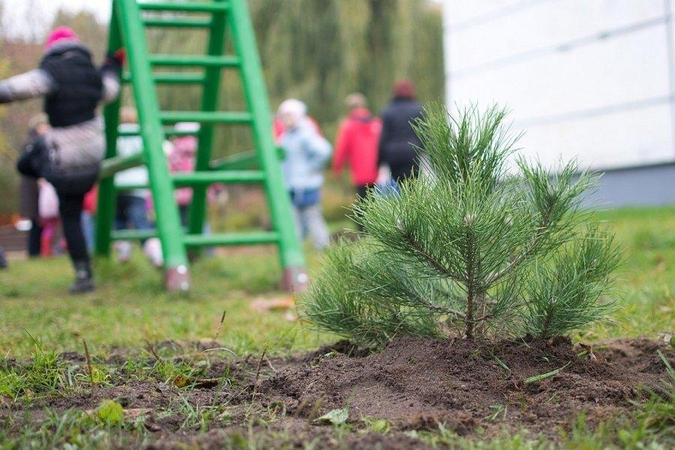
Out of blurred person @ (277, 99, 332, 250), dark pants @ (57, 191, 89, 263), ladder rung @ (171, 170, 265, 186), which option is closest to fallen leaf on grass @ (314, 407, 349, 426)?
ladder rung @ (171, 170, 265, 186)

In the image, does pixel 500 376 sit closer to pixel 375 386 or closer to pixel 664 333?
pixel 375 386

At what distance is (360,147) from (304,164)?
1.29m

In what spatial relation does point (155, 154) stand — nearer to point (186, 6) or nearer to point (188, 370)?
point (186, 6)

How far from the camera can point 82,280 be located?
192 inches

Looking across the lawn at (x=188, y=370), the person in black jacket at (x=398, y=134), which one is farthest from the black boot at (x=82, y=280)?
the person in black jacket at (x=398, y=134)

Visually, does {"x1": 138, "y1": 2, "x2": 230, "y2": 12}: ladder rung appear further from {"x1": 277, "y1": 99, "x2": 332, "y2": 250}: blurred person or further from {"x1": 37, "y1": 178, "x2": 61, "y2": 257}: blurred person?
{"x1": 37, "y1": 178, "x2": 61, "y2": 257}: blurred person

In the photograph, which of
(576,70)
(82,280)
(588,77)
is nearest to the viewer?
(82,280)

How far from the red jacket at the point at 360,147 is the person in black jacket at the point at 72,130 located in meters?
4.60

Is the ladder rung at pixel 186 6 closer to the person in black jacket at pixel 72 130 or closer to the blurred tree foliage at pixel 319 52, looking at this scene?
the person in black jacket at pixel 72 130

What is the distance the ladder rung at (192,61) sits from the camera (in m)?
4.80

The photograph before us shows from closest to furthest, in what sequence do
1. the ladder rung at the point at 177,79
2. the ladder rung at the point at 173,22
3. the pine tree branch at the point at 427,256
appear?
the pine tree branch at the point at 427,256 < the ladder rung at the point at 173,22 < the ladder rung at the point at 177,79

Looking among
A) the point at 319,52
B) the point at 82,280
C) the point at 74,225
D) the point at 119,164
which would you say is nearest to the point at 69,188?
the point at 74,225

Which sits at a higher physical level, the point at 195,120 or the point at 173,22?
the point at 173,22

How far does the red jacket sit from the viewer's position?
9180 millimetres
